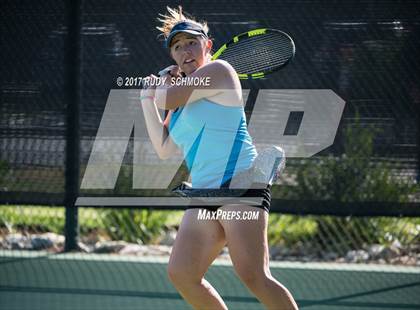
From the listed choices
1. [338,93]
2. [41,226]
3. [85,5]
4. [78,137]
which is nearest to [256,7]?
[338,93]

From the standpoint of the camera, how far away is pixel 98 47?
555cm

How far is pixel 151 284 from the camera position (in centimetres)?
528

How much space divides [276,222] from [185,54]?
3.12 m

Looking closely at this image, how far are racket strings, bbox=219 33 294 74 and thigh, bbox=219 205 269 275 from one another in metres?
1.08

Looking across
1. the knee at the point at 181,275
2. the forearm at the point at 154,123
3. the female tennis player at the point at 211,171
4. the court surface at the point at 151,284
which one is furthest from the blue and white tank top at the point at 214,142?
the court surface at the point at 151,284

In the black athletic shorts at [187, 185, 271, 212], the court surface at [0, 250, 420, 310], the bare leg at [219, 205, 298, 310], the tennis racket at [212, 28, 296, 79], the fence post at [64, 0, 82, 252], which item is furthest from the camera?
the fence post at [64, 0, 82, 252]

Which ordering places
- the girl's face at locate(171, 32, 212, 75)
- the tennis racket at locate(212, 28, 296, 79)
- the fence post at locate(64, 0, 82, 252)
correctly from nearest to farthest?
the girl's face at locate(171, 32, 212, 75) → the tennis racket at locate(212, 28, 296, 79) → the fence post at locate(64, 0, 82, 252)

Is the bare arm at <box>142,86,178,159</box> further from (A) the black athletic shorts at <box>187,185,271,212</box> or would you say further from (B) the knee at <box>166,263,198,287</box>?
(B) the knee at <box>166,263,198,287</box>

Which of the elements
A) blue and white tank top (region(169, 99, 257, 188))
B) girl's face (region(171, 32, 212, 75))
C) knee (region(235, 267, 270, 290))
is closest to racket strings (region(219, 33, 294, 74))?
girl's face (region(171, 32, 212, 75))

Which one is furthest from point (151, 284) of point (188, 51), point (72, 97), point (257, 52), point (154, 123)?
point (188, 51)

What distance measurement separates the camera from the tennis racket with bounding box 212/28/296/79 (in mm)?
4082

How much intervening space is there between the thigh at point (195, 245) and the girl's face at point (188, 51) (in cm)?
64

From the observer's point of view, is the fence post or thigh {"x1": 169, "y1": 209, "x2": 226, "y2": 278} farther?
the fence post

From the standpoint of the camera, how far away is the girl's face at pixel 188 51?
347 cm
